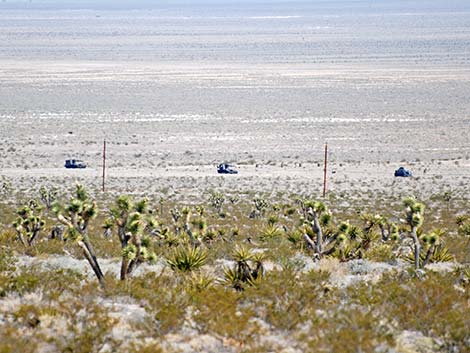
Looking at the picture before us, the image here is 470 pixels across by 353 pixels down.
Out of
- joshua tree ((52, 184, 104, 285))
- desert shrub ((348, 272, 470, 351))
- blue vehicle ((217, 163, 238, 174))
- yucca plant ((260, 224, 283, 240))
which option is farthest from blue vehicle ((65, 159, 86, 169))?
desert shrub ((348, 272, 470, 351))

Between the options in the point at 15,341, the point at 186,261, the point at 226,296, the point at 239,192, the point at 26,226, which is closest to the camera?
the point at 15,341

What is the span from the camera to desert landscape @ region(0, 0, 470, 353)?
1348 centimetres

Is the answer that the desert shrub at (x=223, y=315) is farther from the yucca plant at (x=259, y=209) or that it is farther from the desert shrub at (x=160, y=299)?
the yucca plant at (x=259, y=209)

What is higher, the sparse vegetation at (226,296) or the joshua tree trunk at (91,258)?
the joshua tree trunk at (91,258)

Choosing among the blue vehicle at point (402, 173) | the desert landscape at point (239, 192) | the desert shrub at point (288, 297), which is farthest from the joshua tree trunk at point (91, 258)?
the blue vehicle at point (402, 173)

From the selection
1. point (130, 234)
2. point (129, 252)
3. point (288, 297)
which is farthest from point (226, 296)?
point (130, 234)

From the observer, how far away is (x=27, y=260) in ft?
66.3

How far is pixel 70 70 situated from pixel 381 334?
10608cm

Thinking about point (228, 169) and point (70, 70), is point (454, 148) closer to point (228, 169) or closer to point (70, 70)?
point (228, 169)

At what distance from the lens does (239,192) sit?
4531 centimetres

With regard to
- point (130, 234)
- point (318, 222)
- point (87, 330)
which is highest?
point (130, 234)

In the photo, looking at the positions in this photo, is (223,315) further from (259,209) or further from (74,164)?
(74,164)

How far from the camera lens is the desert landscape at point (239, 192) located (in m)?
13.5

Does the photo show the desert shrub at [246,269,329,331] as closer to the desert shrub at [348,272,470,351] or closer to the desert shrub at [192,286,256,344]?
the desert shrub at [192,286,256,344]
